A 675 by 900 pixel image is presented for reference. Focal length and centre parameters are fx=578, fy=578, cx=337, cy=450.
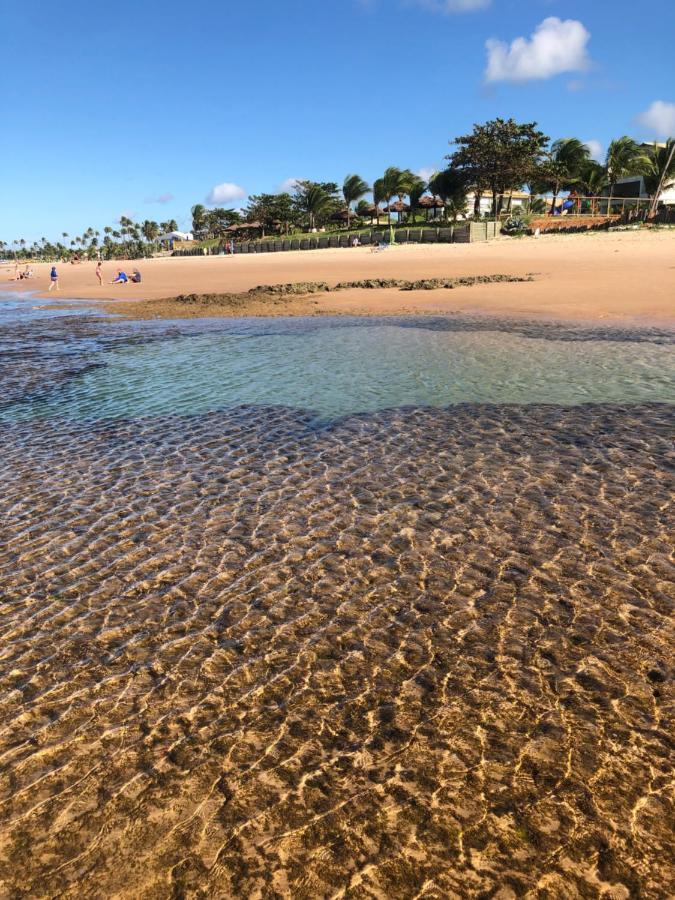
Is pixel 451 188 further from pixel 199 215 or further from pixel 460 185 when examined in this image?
pixel 199 215

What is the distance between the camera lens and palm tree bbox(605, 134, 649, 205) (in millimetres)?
73688

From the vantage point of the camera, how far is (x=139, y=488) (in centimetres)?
803

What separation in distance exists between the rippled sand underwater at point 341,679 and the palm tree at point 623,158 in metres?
81.6

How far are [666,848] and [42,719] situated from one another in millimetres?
4014

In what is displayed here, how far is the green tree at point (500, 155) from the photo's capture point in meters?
65.4

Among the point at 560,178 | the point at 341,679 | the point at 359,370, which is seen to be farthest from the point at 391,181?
the point at 341,679

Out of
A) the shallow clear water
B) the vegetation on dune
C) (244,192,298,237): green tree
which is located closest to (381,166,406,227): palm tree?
the vegetation on dune

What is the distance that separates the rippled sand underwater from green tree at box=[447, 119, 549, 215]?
66942 millimetres

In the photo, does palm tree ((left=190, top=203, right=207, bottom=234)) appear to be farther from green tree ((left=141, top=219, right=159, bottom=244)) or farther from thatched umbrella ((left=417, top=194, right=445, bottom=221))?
thatched umbrella ((left=417, top=194, right=445, bottom=221))

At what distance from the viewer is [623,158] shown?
247 ft

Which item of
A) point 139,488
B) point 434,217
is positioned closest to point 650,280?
point 139,488

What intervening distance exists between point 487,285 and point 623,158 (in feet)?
206

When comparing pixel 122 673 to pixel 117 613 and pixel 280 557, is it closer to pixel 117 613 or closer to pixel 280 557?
pixel 117 613

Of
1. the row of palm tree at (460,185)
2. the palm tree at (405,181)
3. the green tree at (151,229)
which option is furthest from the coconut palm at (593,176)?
the green tree at (151,229)
